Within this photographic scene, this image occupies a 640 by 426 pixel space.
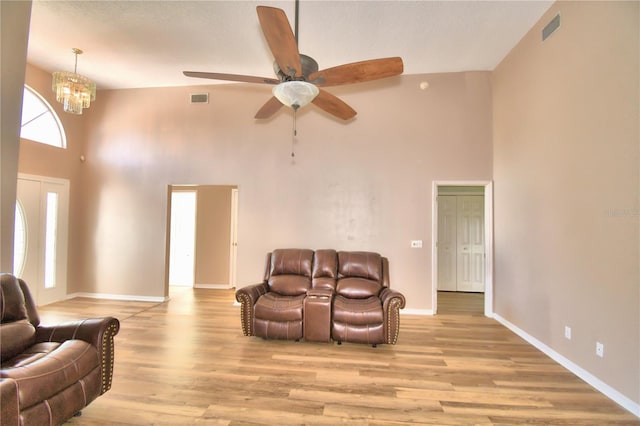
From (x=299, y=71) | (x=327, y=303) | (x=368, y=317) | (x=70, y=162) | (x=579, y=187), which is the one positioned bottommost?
(x=368, y=317)

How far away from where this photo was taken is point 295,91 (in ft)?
7.27

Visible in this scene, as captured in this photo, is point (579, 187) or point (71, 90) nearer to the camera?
point (579, 187)

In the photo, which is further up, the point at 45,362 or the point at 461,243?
the point at 461,243

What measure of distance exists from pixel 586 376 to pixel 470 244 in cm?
364

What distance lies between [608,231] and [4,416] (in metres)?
4.05

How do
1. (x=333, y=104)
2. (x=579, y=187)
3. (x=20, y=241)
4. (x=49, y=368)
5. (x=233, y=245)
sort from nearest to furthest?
(x=49, y=368) → (x=579, y=187) → (x=333, y=104) → (x=20, y=241) → (x=233, y=245)

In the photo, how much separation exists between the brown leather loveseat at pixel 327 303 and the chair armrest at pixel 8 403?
6.68 ft

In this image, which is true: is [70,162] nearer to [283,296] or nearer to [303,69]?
[283,296]

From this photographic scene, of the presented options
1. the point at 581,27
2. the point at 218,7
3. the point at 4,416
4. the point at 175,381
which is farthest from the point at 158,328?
the point at 581,27

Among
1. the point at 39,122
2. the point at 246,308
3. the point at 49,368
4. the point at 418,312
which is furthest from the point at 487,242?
the point at 39,122

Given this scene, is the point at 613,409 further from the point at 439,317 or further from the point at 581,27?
the point at 581,27

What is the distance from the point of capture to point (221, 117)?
16.3 feet

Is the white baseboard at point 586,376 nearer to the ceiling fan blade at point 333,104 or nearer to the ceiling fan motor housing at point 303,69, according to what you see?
the ceiling fan blade at point 333,104

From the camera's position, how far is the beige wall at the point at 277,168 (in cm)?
454
